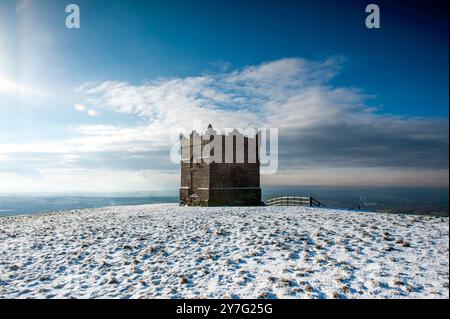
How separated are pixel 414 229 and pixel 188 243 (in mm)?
11932

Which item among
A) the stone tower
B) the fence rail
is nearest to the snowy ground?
the fence rail

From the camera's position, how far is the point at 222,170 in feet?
96.2

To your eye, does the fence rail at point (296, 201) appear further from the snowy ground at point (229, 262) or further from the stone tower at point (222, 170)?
the snowy ground at point (229, 262)

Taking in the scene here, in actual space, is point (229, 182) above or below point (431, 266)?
above

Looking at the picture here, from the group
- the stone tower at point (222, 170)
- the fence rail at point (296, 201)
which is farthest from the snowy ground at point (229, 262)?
the stone tower at point (222, 170)

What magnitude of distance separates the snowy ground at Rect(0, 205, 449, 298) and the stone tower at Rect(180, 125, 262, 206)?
1410 cm

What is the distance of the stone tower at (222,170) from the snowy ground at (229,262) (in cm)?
1410

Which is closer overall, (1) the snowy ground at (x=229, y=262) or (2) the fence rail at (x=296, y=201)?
(1) the snowy ground at (x=229, y=262)

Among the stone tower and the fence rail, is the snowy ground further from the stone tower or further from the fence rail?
the stone tower

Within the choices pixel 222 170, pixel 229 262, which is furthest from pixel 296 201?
pixel 229 262

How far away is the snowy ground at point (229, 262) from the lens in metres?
7.52

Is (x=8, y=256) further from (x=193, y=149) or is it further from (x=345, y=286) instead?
(x=193, y=149)

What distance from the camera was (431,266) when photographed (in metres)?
9.15
